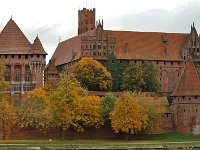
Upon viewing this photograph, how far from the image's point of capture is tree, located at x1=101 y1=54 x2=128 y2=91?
102625 mm

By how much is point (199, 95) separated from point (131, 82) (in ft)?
58.3

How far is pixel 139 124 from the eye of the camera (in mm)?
77875

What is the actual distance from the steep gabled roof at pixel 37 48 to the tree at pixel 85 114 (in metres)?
22.4

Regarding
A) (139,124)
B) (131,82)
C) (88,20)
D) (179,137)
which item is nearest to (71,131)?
(139,124)

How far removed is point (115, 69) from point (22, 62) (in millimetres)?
16199

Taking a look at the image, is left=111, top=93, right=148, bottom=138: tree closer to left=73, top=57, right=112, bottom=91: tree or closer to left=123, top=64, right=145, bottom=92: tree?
left=123, top=64, right=145, bottom=92: tree

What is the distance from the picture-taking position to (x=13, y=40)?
10050 centimetres

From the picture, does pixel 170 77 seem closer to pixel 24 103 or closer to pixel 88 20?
pixel 88 20

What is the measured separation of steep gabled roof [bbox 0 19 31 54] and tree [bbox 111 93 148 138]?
26.8 meters

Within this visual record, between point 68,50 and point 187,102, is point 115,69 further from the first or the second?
point 187,102

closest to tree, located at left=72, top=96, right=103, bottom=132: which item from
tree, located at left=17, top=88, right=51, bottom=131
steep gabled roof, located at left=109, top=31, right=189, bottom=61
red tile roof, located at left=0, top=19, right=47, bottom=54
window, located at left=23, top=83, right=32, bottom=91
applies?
tree, located at left=17, top=88, right=51, bottom=131

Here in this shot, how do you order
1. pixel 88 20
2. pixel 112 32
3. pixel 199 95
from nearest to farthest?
pixel 199 95
pixel 112 32
pixel 88 20

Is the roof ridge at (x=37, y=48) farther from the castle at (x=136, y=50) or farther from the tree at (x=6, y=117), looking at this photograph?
the tree at (x=6, y=117)

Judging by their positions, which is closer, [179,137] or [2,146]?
[2,146]
